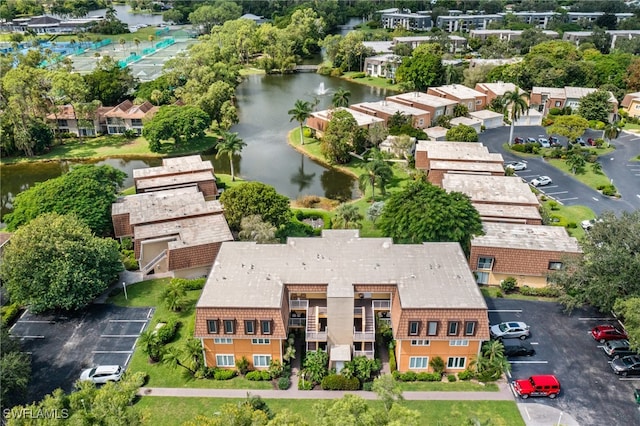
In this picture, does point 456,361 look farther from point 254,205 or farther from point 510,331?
point 254,205

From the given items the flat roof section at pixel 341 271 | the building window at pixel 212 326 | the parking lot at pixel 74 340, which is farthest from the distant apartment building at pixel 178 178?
the building window at pixel 212 326

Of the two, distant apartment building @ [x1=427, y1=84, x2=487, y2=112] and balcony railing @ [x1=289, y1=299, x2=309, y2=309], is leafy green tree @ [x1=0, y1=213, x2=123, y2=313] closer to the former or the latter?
balcony railing @ [x1=289, y1=299, x2=309, y2=309]

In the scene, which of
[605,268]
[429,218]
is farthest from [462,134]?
[605,268]

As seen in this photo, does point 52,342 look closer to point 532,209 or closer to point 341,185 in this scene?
point 341,185

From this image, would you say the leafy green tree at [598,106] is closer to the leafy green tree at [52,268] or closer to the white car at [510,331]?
the white car at [510,331]

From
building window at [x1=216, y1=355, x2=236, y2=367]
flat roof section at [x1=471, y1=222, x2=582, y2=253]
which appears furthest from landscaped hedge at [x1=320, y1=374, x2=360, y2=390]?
flat roof section at [x1=471, y1=222, x2=582, y2=253]

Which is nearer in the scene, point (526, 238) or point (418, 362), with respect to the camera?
point (418, 362)

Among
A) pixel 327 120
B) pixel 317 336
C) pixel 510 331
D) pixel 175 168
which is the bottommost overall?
pixel 510 331

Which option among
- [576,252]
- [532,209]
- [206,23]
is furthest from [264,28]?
[576,252]
